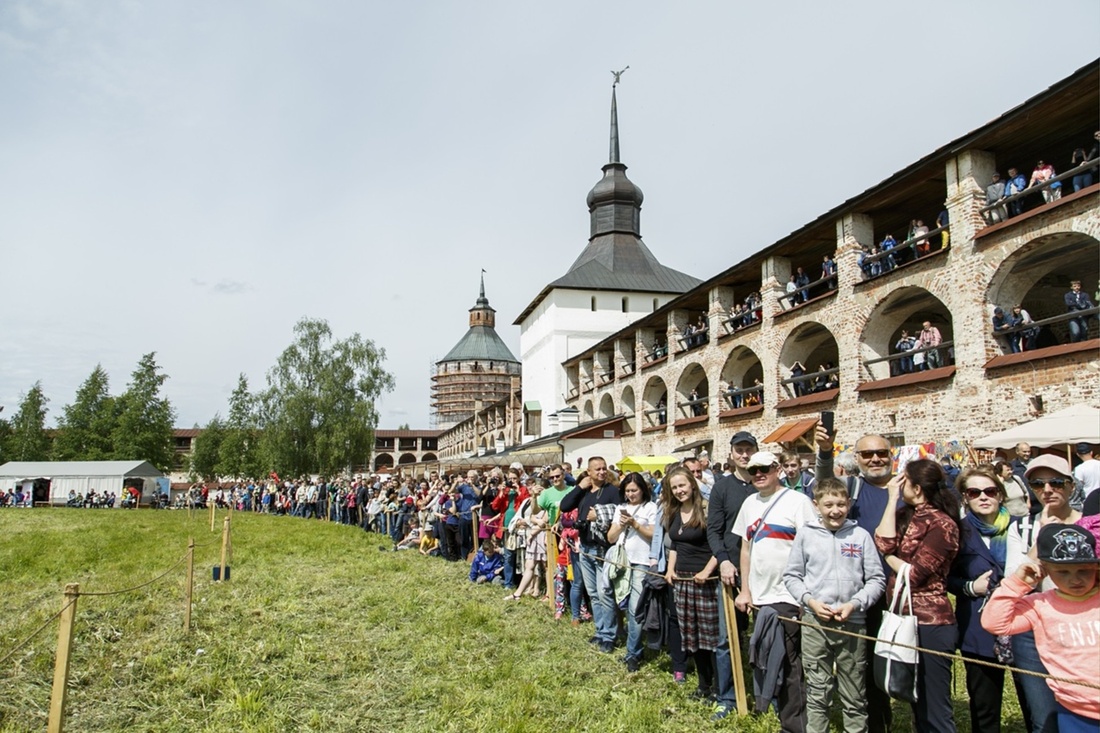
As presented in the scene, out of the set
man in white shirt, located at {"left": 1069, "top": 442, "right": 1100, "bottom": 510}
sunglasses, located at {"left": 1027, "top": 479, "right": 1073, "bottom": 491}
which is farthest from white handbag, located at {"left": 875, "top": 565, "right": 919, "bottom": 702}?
man in white shirt, located at {"left": 1069, "top": 442, "right": 1100, "bottom": 510}

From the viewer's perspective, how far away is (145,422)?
64.9 metres

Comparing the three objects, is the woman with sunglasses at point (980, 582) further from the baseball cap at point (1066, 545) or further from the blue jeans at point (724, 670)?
the blue jeans at point (724, 670)

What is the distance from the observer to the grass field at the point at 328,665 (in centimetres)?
584

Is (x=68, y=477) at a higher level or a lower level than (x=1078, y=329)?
lower

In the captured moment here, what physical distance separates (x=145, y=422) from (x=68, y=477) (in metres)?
16.6

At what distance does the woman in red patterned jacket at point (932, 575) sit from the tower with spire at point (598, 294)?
42.0 metres

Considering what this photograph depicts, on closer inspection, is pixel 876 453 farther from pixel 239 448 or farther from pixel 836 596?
pixel 239 448

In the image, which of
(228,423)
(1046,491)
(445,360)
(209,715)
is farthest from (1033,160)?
(445,360)

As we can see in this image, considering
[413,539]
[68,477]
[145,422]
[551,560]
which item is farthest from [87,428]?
[551,560]

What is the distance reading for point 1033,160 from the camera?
61.4ft

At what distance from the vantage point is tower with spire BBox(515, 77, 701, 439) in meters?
48.7

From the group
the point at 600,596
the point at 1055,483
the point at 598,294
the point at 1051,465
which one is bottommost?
the point at 600,596

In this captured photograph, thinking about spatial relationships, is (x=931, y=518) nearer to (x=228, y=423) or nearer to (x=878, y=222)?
(x=878, y=222)

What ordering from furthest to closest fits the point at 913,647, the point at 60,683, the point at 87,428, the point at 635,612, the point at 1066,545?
1. the point at 87,428
2. the point at 635,612
3. the point at 60,683
4. the point at 913,647
5. the point at 1066,545
